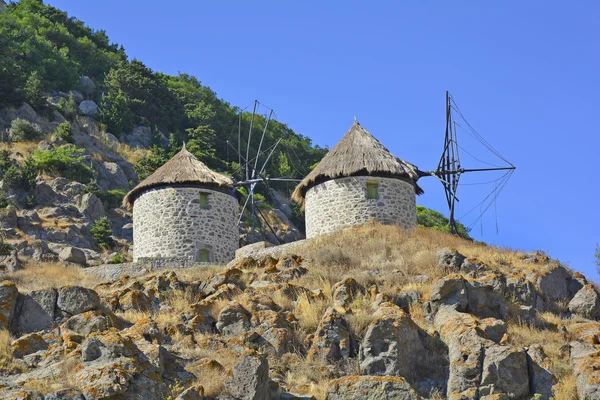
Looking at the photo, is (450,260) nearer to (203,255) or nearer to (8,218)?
(203,255)

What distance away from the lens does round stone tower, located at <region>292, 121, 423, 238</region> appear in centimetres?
3061

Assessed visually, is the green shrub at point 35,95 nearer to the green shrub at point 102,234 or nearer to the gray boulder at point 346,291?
the green shrub at point 102,234

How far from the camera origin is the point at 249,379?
15.1 meters

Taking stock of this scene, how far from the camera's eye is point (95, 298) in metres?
19.8

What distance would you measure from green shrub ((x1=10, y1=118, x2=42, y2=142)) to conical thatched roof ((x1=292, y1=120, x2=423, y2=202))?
20684 mm

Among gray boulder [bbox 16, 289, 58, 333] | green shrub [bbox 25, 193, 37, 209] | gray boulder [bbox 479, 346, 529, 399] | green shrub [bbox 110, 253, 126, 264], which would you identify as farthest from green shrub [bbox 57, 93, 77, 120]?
gray boulder [bbox 479, 346, 529, 399]

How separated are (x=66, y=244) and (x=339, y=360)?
22405mm

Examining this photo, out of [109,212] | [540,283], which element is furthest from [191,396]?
[109,212]

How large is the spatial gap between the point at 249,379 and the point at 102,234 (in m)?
26.4

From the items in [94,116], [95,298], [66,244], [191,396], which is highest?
[94,116]

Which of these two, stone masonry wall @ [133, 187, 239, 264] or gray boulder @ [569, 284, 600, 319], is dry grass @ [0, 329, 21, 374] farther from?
stone masonry wall @ [133, 187, 239, 264]

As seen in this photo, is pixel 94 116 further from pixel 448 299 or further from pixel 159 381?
pixel 159 381

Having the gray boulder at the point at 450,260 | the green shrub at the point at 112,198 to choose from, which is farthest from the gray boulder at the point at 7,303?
the green shrub at the point at 112,198

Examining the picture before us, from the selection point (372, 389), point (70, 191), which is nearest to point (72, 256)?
point (70, 191)
